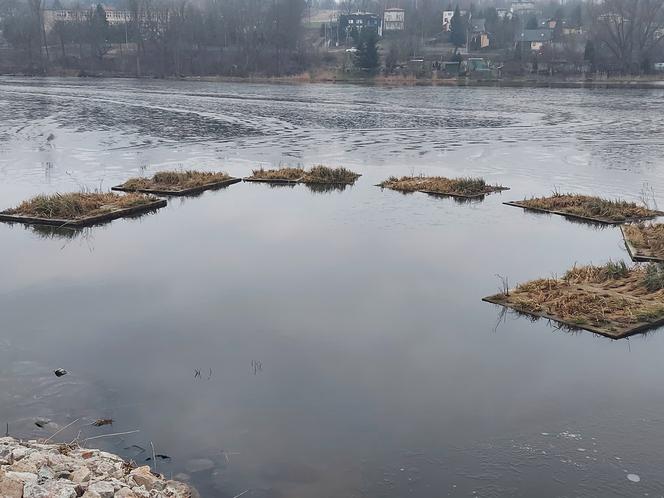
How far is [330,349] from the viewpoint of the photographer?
9016mm

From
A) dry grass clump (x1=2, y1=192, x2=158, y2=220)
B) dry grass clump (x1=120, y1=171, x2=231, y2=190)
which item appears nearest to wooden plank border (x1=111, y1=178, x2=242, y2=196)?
dry grass clump (x1=120, y1=171, x2=231, y2=190)

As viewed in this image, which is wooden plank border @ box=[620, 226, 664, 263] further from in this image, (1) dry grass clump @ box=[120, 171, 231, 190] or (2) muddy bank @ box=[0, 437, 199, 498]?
(1) dry grass clump @ box=[120, 171, 231, 190]

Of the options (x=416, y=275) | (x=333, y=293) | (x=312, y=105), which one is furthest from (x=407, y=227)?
(x=312, y=105)

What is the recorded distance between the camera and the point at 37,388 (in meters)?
7.89

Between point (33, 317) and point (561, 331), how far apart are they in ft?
24.8

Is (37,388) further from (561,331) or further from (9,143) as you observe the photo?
(9,143)

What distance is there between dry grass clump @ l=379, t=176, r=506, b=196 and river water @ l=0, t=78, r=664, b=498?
2.28ft

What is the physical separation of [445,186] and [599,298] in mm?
9598

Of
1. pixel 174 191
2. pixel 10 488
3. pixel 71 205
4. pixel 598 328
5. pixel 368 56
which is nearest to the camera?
pixel 10 488

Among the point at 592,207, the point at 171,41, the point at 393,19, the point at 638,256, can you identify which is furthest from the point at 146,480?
the point at 393,19

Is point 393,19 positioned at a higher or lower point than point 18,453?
higher

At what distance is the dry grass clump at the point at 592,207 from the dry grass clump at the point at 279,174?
727 cm

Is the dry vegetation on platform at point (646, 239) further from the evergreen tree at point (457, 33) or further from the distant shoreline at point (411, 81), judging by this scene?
the evergreen tree at point (457, 33)

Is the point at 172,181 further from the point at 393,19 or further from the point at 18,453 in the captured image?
the point at 393,19
